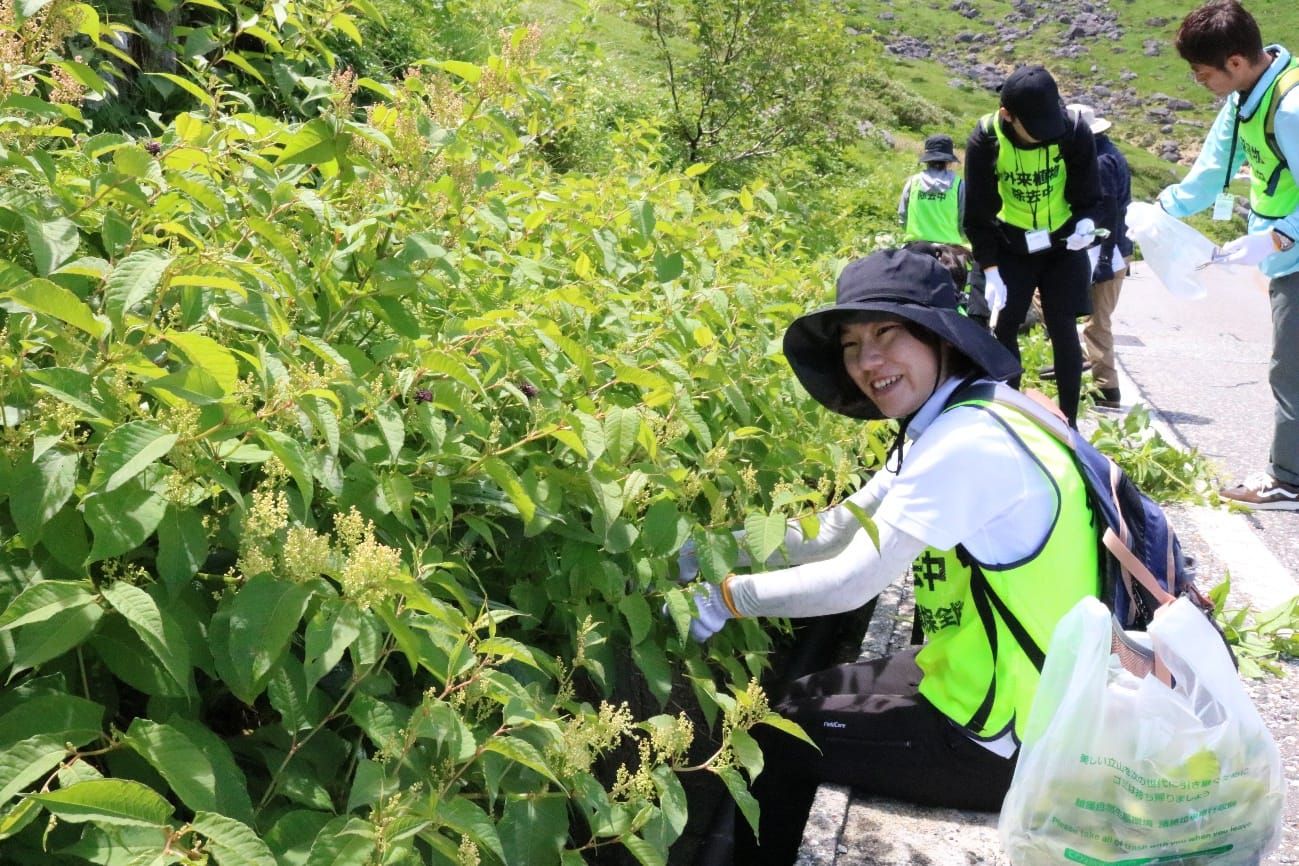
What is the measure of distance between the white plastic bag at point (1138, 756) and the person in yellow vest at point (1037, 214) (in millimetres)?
3234

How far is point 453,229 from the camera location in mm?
2316

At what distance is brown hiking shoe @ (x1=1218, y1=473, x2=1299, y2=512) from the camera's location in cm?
489

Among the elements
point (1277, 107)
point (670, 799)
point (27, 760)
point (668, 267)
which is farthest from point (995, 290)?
point (27, 760)

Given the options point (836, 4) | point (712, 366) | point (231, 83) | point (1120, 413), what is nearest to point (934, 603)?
point (712, 366)

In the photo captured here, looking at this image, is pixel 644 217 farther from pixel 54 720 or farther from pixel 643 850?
pixel 54 720

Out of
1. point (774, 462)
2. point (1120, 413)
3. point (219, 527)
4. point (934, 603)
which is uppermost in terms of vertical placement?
point (219, 527)

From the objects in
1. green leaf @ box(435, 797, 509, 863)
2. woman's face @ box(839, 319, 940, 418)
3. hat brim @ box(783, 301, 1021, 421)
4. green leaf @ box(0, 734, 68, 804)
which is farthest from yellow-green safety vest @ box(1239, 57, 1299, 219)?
green leaf @ box(0, 734, 68, 804)

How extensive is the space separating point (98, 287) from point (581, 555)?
0.92 metres

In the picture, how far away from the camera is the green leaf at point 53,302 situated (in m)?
1.33

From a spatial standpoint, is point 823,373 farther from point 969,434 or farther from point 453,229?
point 453,229

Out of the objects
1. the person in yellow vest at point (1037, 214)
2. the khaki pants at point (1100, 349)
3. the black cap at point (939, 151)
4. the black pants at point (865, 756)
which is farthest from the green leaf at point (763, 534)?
the black cap at point (939, 151)

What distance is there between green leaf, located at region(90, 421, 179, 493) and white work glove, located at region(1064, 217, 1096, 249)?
466cm

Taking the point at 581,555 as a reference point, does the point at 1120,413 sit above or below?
below

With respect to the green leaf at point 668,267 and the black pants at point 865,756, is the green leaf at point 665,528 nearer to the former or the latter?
the black pants at point 865,756
